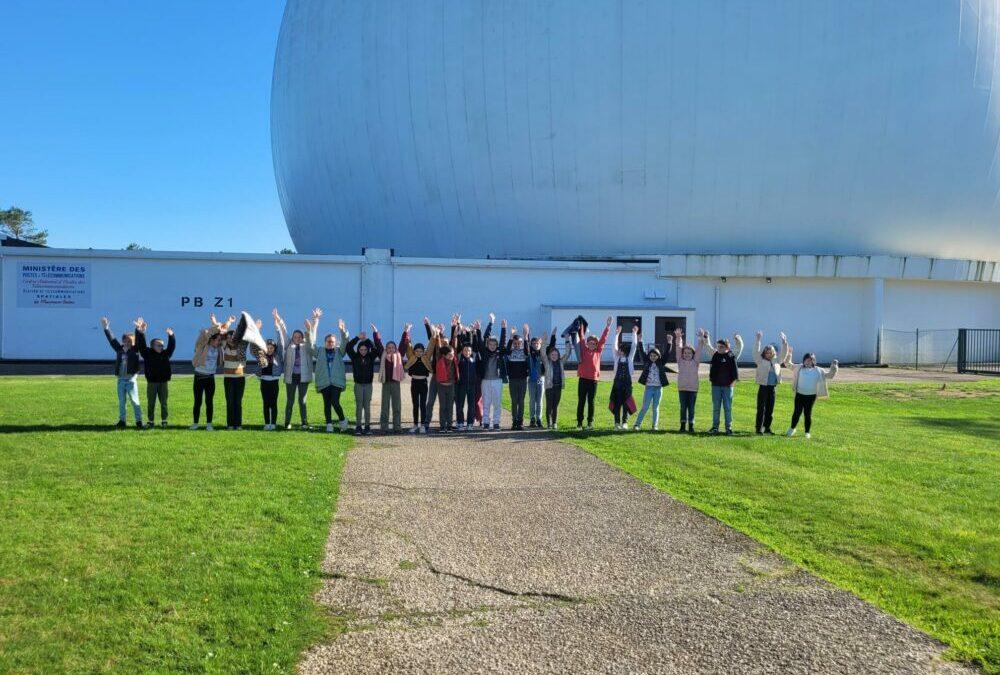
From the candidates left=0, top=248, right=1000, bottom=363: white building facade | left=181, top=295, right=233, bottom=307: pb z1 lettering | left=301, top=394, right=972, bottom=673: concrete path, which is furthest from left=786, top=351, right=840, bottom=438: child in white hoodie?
left=181, top=295, right=233, bottom=307: pb z1 lettering

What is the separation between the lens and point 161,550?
5105 millimetres

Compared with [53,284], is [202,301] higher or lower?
lower

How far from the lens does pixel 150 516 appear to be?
5.93m

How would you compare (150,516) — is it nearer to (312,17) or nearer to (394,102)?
(394,102)

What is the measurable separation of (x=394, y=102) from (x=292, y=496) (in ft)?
76.6

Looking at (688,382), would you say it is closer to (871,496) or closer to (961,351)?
(871,496)

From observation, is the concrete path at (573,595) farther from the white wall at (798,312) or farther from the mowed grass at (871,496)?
the white wall at (798,312)

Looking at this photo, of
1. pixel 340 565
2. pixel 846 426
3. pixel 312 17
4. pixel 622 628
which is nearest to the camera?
pixel 622 628

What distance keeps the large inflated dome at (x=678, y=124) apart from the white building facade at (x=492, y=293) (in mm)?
1095

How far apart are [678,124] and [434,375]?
57.0ft

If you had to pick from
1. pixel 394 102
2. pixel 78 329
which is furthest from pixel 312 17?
pixel 78 329

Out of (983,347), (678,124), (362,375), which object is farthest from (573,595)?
(983,347)

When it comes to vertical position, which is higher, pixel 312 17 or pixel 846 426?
pixel 312 17

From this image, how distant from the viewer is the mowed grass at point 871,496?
464cm
